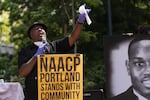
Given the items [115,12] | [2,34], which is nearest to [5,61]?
[115,12]

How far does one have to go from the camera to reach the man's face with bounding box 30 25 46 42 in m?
5.56

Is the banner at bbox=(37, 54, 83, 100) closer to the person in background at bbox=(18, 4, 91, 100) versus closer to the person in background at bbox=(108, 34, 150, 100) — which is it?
the person in background at bbox=(18, 4, 91, 100)

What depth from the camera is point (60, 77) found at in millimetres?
5324

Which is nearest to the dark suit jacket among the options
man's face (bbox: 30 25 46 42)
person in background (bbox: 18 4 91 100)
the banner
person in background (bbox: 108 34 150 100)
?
person in background (bbox: 108 34 150 100)

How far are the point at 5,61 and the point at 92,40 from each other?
516cm

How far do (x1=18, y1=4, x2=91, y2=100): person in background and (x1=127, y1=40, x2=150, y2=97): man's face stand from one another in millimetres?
767

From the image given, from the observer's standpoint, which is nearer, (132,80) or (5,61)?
(132,80)

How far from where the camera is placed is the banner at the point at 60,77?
5.29m

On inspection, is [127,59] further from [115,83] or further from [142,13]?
[142,13]

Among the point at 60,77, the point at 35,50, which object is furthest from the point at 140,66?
the point at 35,50

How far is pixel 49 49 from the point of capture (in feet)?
18.0

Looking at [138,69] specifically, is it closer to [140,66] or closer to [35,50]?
[140,66]

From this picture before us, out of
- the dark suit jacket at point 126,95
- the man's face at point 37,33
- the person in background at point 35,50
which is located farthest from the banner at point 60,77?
the dark suit jacket at point 126,95

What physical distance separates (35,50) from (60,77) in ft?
1.60
